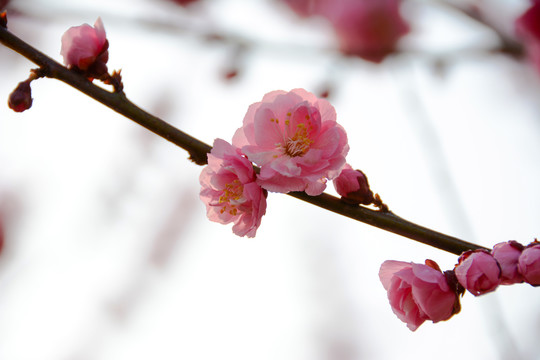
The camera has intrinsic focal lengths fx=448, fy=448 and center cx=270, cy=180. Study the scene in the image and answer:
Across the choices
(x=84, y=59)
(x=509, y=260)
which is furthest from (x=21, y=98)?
(x=509, y=260)

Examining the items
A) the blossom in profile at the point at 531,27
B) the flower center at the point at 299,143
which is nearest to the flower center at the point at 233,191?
the flower center at the point at 299,143

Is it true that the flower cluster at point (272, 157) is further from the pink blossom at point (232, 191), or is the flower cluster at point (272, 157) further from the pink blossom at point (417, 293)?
the pink blossom at point (417, 293)

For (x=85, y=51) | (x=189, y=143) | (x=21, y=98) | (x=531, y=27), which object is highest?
(x=531, y=27)

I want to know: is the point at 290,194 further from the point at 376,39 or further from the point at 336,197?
the point at 376,39

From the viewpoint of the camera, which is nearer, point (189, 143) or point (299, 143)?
point (189, 143)

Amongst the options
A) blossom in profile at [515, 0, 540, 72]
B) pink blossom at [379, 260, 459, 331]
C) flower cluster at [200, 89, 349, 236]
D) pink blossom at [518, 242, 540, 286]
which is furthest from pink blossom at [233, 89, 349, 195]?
blossom in profile at [515, 0, 540, 72]

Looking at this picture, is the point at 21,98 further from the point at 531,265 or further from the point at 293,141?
the point at 531,265

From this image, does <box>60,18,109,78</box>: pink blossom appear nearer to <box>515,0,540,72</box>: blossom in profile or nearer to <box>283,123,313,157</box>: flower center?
<box>283,123,313,157</box>: flower center
